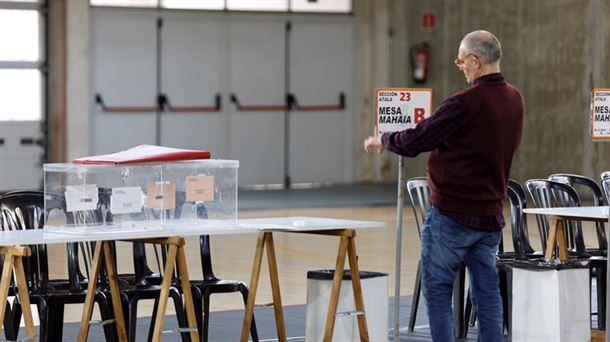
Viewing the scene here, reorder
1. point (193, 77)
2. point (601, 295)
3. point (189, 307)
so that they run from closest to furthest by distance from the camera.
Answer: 1. point (189, 307)
2. point (601, 295)
3. point (193, 77)

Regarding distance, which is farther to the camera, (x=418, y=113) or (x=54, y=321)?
(x=418, y=113)

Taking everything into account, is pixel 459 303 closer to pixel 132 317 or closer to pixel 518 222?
pixel 518 222

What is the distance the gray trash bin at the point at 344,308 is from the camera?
691cm

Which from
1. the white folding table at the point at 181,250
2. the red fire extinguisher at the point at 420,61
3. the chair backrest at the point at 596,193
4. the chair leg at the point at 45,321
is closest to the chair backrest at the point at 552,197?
the chair backrest at the point at 596,193

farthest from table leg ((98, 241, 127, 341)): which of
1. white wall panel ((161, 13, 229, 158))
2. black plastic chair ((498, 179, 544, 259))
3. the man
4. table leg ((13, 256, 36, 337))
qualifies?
white wall panel ((161, 13, 229, 158))

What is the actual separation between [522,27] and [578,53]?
1058 millimetres

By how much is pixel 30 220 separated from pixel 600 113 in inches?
132

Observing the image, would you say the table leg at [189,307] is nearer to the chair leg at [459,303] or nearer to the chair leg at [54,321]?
the chair leg at [54,321]

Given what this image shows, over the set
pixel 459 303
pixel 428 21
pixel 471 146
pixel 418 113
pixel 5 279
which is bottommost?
pixel 459 303

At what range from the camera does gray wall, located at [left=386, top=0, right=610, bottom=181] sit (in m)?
17.2

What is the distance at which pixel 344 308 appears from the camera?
22.8 feet

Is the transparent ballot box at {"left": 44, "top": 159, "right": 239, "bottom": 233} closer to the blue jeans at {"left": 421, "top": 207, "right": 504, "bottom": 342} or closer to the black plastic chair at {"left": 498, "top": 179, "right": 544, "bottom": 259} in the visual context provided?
the blue jeans at {"left": 421, "top": 207, "right": 504, "bottom": 342}

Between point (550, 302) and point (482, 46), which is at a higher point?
point (482, 46)

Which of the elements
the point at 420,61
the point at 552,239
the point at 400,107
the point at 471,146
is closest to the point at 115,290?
the point at 400,107
